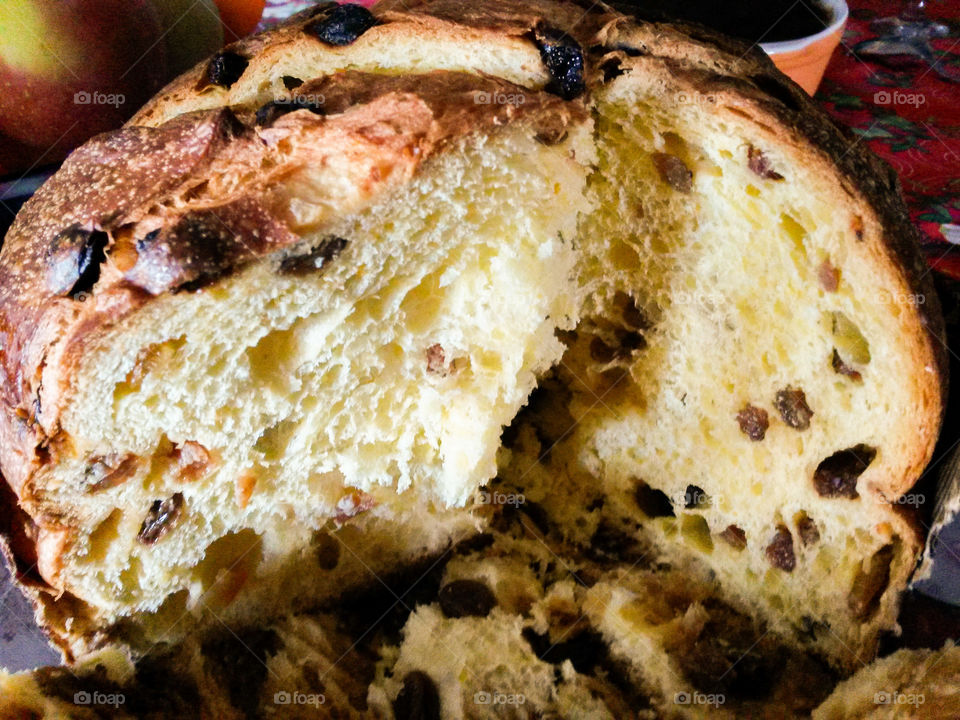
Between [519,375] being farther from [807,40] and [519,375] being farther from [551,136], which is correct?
[807,40]

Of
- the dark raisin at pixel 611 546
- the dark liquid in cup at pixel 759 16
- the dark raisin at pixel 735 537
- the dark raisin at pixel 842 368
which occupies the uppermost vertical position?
the dark liquid in cup at pixel 759 16
